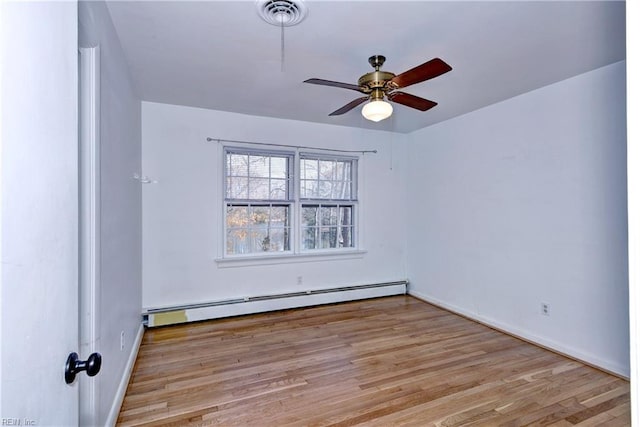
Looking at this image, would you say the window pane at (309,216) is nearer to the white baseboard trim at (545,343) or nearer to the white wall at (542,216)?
the white wall at (542,216)

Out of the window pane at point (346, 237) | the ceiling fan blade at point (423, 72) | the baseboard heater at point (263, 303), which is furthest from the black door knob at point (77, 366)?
the window pane at point (346, 237)

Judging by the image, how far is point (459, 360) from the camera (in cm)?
282

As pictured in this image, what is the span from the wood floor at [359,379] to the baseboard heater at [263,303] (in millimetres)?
147

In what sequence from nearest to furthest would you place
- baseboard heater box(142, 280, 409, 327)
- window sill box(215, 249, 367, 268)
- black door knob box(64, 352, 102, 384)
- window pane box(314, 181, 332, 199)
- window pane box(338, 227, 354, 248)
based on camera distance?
black door knob box(64, 352, 102, 384), baseboard heater box(142, 280, 409, 327), window sill box(215, 249, 367, 268), window pane box(314, 181, 332, 199), window pane box(338, 227, 354, 248)

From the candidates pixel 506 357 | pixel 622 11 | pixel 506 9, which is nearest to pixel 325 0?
pixel 506 9

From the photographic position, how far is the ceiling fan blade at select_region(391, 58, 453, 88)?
1957 millimetres

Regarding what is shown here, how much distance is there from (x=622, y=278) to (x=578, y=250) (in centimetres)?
38

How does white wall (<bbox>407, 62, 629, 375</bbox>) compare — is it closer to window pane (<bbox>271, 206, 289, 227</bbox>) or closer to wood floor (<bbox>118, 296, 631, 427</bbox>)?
wood floor (<bbox>118, 296, 631, 427</bbox>)

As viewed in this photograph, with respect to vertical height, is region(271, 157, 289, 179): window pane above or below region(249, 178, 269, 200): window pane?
above

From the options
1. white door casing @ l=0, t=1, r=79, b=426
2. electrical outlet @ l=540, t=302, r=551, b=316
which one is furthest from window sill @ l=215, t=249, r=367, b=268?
white door casing @ l=0, t=1, r=79, b=426

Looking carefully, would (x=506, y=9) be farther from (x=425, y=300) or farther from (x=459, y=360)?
(x=425, y=300)

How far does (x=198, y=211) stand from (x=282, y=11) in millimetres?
2600

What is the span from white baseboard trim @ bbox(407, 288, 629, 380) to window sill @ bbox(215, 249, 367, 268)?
1385 mm

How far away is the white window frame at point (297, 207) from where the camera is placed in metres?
4.02
